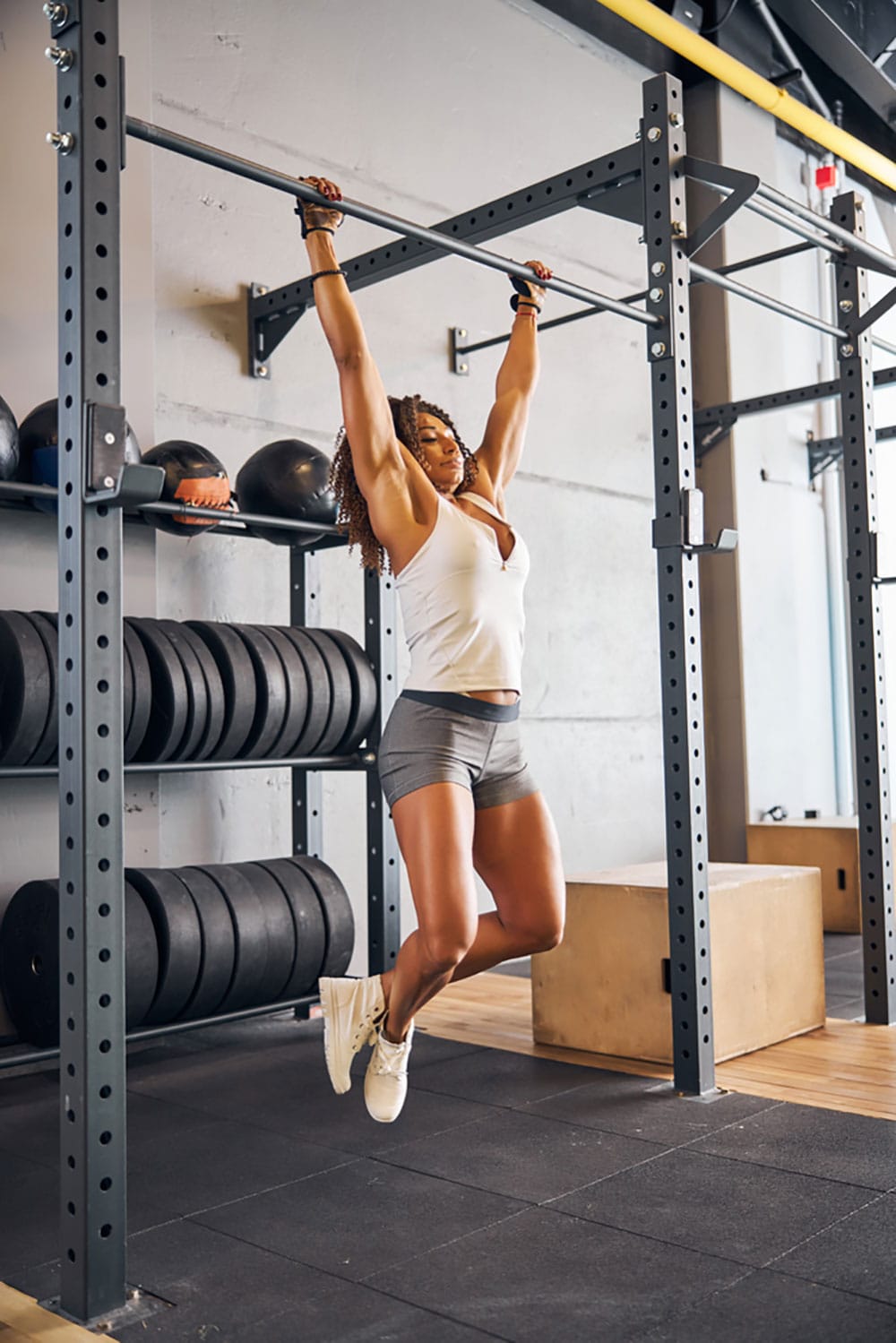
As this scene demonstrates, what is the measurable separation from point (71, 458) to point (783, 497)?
589 cm

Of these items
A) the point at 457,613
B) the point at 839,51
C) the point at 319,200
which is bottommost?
the point at 457,613

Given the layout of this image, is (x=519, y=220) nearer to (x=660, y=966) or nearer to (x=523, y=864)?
(x=523, y=864)

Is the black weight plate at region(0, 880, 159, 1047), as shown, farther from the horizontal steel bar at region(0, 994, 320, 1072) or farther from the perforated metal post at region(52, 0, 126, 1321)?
the perforated metal post at region(52, 0, 126, 1321)

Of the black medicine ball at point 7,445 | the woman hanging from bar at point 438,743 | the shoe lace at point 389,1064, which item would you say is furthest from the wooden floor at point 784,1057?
the black medicine ball at point 7,445

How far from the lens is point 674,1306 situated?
6.49 ft

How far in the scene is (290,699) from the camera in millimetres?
3867

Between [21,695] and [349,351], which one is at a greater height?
[349,351]

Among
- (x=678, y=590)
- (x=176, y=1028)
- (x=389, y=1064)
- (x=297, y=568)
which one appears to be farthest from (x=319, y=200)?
(x=176, y=1028)

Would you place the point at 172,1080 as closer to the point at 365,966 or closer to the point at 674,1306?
the point at 365,966

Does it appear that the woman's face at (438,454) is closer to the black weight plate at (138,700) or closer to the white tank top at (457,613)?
the white tank top at (457,613)

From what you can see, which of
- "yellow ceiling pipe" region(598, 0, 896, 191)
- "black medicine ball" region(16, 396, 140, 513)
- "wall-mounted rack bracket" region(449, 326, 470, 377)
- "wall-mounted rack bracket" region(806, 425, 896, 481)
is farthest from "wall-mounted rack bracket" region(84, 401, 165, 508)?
"wall-mounted rack bracket" region(806, 425, 896, 481)

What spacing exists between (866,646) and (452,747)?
200cm

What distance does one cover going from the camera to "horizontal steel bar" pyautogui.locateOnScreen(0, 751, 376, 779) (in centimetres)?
333

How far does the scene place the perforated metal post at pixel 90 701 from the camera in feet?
6.60
